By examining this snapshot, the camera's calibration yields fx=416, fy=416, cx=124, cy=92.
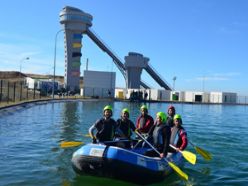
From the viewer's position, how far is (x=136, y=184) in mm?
12336

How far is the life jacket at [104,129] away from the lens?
13516 millimetres

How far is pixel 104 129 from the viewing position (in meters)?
13.5

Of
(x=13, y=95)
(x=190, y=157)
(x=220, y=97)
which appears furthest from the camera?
(x=220, y=97)

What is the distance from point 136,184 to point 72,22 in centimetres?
7793

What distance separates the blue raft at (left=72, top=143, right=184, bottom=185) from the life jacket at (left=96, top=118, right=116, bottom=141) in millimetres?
1235

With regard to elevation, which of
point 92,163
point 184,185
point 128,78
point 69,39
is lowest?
point 184,185

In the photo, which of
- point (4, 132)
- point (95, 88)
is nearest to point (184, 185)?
point (4, 132)

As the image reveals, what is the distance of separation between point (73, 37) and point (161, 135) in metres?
77.1

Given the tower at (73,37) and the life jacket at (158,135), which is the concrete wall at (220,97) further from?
the life jacket at (158,135)

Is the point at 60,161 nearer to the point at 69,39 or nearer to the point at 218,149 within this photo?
the point at 218,149

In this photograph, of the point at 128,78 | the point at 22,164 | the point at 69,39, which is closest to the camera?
the point at 22,164

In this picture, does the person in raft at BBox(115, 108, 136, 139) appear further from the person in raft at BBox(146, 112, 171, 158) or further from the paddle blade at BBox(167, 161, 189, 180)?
the paddle blade at BBox(167, 161, 189, 180)

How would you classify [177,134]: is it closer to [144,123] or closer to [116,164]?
[144,123]

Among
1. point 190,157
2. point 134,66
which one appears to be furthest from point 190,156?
point 134,66
